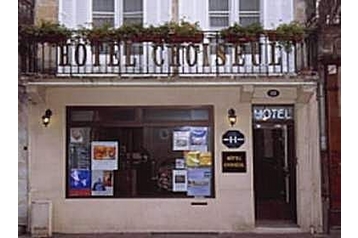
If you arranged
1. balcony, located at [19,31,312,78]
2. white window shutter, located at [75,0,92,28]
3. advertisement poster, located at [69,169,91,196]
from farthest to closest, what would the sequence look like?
white window shutter, located at [75,0,92,28]
advertisement poster, located at [69,169,91,196]
balcony, located at [19,31,312,78]

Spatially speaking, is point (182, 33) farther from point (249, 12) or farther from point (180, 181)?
point (180, 181)

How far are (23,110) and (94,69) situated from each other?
Result: 1463 millimetres

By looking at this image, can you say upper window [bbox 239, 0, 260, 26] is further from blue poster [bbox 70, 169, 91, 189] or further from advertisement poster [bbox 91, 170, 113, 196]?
blue poster [bbox 70, 169, 91, 189]

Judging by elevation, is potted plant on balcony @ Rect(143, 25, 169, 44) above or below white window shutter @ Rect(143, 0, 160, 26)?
below

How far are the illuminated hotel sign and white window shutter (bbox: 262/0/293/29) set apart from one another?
1477mm

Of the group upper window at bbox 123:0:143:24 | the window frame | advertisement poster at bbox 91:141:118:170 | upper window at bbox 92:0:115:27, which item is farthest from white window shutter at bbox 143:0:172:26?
advertisement poster at bbox 91:141:118:170

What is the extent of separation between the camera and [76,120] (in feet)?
35.0

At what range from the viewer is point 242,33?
32.9 ft

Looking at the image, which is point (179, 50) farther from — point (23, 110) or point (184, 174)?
point (23, 110)

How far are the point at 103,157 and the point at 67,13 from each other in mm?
2689

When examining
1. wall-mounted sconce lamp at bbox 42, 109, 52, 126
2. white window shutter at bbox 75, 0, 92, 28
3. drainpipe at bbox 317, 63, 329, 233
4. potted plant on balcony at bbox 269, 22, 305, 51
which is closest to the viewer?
potted plant on balcony at bbox 269, 22, 305, 51

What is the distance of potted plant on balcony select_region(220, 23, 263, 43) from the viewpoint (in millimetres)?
10008

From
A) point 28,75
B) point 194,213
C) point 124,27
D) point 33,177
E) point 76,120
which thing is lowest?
point 194,213

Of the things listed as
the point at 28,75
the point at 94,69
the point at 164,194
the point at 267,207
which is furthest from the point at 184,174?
the point at 28,75
